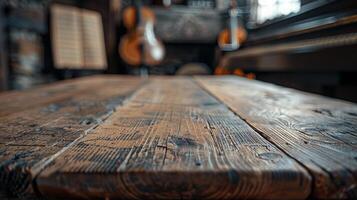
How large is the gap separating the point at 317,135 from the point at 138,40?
3626 mm

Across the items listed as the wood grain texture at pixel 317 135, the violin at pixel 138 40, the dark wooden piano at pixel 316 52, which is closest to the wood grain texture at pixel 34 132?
the wood grain texture at pixel 317 135

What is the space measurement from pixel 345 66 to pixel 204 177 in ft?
4.55

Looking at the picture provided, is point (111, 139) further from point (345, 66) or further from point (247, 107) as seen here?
point (345, 66)

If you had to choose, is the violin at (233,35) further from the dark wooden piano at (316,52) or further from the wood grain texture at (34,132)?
the wood grain texture at (34,132)

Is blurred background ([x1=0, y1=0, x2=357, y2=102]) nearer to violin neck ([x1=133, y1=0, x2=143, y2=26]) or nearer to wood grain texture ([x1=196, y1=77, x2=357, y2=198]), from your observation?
violin neck ([x1=133, y1=0, x2=143, y2=26])

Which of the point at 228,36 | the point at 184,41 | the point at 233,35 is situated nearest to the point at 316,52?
the point at 233,35

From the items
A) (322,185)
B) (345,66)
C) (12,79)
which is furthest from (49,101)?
(12,79)

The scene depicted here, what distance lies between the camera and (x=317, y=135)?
0.47 metres

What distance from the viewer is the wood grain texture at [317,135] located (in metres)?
0.30

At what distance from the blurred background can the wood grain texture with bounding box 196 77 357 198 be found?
0.85 metres

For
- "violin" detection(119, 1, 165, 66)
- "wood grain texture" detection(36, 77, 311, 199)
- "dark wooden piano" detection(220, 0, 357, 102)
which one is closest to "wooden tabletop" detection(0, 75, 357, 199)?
"wood grain texture" detection(36, 77, 311, 199)

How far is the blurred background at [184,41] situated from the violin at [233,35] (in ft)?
0.05

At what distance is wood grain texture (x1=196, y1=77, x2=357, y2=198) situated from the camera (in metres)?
0.30

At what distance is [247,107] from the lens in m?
0.75
